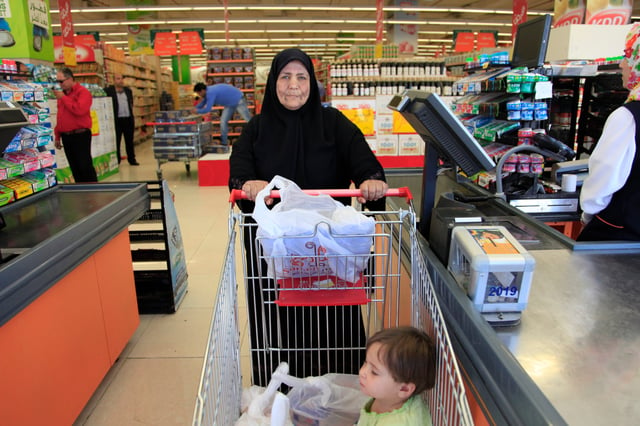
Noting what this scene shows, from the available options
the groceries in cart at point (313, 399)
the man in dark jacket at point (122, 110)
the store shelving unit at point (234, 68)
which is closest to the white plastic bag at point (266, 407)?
the groceries in cart at point (313, 399)

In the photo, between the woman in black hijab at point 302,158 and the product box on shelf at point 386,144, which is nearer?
the woman in black hijab at point 302,158

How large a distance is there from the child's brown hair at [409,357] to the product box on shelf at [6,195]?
2154 millimetres

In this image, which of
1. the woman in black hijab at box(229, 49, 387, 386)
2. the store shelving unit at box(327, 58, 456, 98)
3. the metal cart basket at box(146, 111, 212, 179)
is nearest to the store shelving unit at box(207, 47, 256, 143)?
the metal cart basket at box(146, 111, 212, 179)

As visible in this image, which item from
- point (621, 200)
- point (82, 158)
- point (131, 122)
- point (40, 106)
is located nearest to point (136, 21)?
point (131, 122)

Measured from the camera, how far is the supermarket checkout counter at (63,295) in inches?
63.2

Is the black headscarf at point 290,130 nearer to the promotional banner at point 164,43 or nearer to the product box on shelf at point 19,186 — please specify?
the product box on shelf at point 19,186

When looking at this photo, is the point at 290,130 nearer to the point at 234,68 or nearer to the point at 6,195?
the point at 6,195

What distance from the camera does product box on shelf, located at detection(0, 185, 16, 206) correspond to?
7.62ft

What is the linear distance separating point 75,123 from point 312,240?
5.78 m

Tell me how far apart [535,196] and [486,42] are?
1794cm

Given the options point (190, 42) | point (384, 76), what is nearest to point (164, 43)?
point (190, 42)

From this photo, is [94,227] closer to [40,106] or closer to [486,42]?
[40,106]

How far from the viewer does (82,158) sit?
6238 mm

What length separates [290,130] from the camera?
6.35 feet
